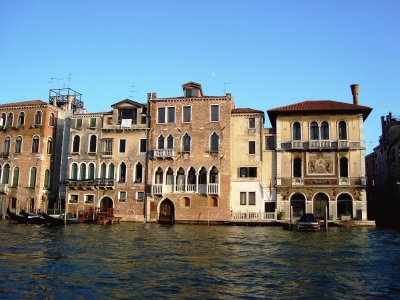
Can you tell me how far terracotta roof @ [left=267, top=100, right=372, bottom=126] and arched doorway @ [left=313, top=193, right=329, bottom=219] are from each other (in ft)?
21.1

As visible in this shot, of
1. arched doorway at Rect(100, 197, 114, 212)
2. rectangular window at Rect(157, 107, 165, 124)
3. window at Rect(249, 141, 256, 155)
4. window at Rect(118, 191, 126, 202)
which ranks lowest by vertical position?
arched doorway at Rect(100, 197, 114, 212)

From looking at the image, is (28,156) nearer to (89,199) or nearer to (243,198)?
(89,199)

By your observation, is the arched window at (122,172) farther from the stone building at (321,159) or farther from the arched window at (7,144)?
the stone building at (321,159)

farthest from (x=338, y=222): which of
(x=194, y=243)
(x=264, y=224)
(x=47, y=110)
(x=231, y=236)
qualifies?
(x=47, y=110)

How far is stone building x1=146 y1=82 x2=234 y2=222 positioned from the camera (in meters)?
32.2

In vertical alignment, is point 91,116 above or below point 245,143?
above

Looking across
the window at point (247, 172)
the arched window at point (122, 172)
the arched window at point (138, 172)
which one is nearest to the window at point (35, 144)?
the arched window at point (122, 172)

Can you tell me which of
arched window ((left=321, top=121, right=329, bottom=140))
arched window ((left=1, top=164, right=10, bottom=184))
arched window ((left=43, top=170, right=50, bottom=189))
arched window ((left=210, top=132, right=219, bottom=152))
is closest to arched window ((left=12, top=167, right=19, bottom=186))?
arched window ((left=1, top=164, right=10, bottom=184))

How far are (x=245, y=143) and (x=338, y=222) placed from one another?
9.19m

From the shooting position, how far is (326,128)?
31812 millimetres

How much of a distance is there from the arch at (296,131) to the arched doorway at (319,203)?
4.64 meters

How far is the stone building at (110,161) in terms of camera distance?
112 feet

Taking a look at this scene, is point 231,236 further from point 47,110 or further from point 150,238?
point 47,110

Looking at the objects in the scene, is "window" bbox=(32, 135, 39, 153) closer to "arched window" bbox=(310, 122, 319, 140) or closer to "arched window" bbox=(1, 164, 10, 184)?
"arched window" bbox=(1, 164, 10, 184)
